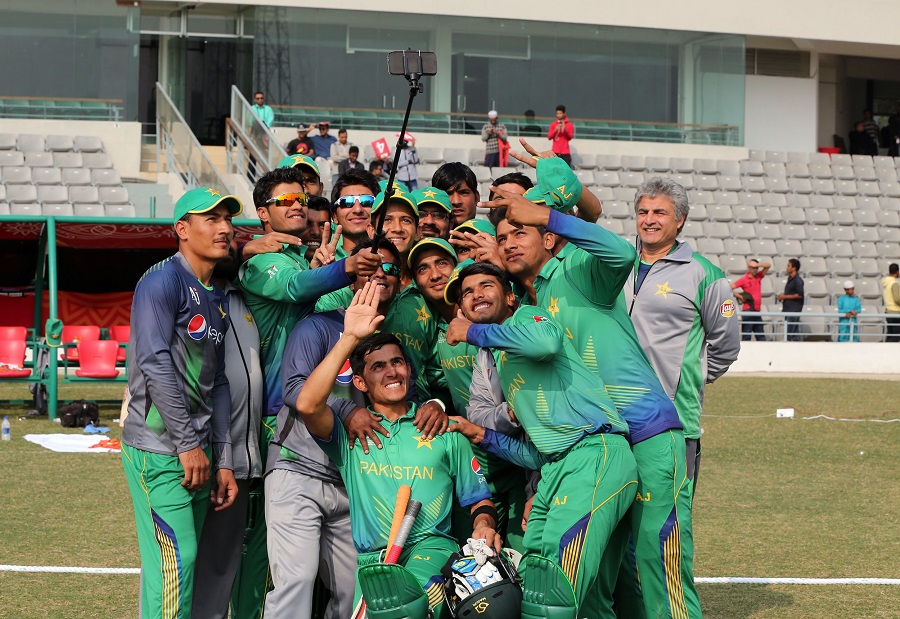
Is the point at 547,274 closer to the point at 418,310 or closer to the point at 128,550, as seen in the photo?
the point at 418,310

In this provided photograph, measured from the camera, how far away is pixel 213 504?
5.46 m

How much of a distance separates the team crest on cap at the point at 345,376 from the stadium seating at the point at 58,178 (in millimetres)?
17249

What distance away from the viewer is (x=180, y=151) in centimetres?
2375

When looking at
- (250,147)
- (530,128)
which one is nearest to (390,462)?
(250,147)

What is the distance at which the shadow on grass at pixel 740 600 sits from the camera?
269 inches

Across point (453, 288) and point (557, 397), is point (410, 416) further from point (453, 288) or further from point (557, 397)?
point (557, 397)

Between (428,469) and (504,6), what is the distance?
85.6ft

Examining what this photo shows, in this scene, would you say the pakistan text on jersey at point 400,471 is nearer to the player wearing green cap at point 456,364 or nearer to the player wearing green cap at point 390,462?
the player wearing green cap at point 390,462

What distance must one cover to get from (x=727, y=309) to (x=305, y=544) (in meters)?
2.33

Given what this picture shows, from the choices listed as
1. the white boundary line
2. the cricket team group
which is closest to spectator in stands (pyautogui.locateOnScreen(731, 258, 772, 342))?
the white boundary line

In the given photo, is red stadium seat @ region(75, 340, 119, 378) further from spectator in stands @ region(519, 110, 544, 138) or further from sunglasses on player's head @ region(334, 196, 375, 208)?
spectator in stands @ region(519, 110, 544, 138)

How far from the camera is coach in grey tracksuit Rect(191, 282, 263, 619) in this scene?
560 cm

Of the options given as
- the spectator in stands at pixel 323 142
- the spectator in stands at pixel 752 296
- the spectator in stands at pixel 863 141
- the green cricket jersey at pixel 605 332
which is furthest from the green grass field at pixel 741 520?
the spectator in stands at pixel 863 141

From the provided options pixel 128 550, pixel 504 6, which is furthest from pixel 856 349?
pixel 128 550
